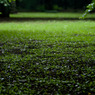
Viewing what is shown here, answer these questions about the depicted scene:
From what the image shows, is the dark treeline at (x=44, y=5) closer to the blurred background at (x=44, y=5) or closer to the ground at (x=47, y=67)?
the blurred background at (x=44, y=5)

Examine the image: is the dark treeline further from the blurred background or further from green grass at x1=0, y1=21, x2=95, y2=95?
green grass at x1=0, y1=21, x2=95, y2=95

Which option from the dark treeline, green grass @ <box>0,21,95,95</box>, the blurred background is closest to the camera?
green grass @ <box>0,21,95,95</box>

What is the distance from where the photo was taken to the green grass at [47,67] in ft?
16.2

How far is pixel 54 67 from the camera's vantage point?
21.0 ft

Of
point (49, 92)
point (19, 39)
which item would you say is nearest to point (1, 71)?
point (49, 92)

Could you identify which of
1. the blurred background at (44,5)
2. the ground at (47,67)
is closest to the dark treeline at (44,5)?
the blurred background at (44,5)

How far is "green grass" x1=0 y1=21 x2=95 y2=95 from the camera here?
16.2 feet

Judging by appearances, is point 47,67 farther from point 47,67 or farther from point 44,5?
point 44,5

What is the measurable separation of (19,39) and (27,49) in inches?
89.3

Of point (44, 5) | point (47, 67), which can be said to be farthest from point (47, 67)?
point (44, 5)

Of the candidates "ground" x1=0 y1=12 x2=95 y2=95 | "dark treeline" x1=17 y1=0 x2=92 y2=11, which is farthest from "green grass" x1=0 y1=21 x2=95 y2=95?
"dark treeline" x1=17 y1=0 x2=92 y2=11

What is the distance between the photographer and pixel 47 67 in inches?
252

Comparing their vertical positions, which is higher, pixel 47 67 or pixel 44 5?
pixel 47 67

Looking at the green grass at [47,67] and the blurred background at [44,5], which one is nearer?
the green grass at [47,67]
